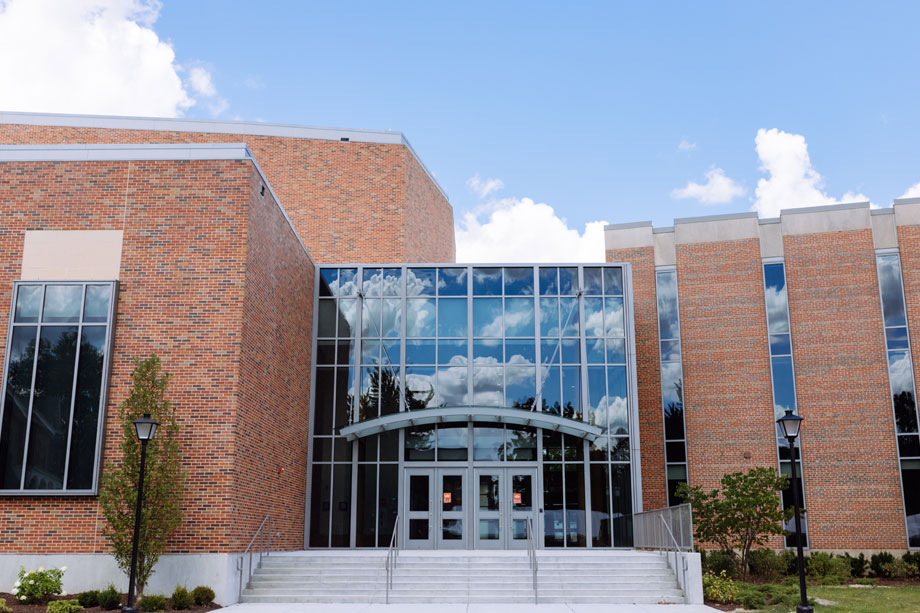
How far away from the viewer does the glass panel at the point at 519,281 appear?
938 inches

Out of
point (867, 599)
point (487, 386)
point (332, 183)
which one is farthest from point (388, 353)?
point (867, 599)

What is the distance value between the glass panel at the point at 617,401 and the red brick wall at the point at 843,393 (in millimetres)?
7055

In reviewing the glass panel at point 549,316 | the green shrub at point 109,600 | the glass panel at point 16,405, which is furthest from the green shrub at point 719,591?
the glass panel at point 16,405

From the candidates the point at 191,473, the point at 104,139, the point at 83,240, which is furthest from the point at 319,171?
the point at 191,473

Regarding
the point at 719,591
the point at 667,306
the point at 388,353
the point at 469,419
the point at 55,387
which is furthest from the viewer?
the point at 667,306

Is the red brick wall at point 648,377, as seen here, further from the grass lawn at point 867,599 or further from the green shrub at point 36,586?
the green shrub at point 36,586

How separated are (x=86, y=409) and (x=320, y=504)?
7.75m

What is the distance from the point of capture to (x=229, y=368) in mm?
16438

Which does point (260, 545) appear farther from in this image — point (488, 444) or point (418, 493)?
point (488, 444)

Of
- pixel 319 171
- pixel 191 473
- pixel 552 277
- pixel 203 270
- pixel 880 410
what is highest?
pixel 319 171

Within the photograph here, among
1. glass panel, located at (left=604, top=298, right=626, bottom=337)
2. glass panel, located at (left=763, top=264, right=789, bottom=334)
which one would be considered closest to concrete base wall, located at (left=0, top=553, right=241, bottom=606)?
glass panel, located at (left=604, top=298, right=626, bottom=337)

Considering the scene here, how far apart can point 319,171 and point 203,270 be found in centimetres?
1220

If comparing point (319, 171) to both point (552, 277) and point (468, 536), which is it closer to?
point (552, 277)

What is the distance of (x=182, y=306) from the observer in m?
16.8
